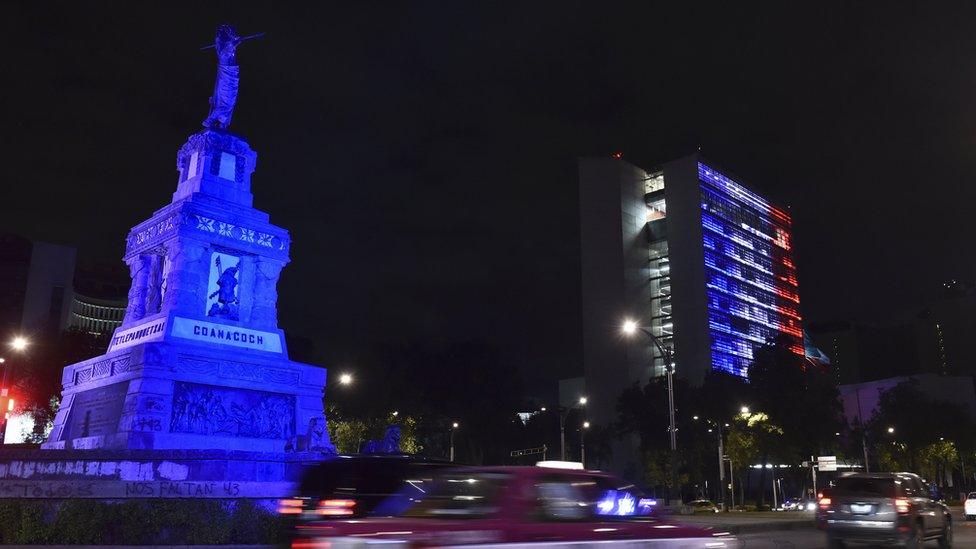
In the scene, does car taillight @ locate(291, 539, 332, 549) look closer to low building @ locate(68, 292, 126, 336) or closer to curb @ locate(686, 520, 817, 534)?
curb @ locate(686, 520, 817, 534)

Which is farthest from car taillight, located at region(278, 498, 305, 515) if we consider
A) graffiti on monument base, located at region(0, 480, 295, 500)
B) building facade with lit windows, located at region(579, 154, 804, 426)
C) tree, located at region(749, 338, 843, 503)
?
building facade with lit windows, located at region(579, 154, 804, 426)

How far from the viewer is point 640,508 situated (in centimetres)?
889

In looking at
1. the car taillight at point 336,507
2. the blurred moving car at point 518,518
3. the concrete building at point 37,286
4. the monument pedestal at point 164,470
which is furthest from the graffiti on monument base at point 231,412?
the concrete building at point 37,286

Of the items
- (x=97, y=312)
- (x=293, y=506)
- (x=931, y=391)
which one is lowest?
(x=293, y=506)

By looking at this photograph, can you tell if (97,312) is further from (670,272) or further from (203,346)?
(203,346)

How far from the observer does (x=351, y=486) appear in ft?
37.3

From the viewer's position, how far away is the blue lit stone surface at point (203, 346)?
2925cm

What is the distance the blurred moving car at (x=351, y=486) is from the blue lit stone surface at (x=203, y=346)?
19130 millimetres

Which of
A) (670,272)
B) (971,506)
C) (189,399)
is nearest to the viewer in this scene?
(189,399)

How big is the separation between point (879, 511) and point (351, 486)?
11984mm

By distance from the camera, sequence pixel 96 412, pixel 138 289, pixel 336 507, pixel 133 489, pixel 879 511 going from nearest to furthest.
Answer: pixel 336 507 → pixel 879 511 → pixel 133 489 → pixel 96 412 → pixel 138 289

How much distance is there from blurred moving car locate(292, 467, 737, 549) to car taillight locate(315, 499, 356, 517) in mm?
3198

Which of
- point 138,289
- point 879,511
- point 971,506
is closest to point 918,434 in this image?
point 971,506

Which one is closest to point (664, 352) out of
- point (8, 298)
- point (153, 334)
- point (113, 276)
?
point (153, 334)
